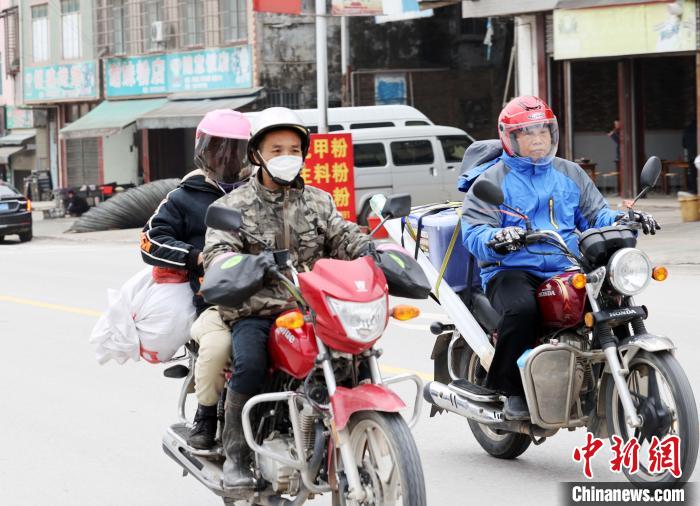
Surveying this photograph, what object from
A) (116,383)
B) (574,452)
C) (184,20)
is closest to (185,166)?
(184,20)

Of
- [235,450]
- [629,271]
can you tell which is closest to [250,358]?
[235,450]

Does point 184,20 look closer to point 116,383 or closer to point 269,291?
point 116,383

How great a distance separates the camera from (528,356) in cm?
612

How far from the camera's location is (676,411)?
5.64 metres

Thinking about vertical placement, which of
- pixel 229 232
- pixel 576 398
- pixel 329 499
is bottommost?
pixel 329 499

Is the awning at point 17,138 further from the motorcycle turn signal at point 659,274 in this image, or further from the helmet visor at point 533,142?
the motorcycle turn signal at point 659,274

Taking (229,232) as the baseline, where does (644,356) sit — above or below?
below

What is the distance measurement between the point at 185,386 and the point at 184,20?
32.2 m

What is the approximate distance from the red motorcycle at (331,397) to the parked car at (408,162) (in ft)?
62.0

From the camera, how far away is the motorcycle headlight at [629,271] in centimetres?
583

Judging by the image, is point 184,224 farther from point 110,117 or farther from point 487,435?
point 110,117

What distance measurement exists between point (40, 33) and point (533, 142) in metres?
41.9

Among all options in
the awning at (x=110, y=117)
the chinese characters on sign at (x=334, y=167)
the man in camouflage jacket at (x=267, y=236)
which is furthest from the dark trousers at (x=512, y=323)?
the awning at (x=110, y=117)

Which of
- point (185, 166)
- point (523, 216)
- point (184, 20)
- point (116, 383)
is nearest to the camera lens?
point (523, 216)
